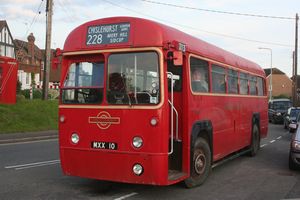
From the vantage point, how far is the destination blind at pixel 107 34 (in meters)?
7.82

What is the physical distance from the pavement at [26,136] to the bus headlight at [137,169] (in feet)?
36.8

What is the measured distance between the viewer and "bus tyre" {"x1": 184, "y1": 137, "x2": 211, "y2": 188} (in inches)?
339

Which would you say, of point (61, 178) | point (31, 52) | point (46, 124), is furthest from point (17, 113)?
point (31, 52)

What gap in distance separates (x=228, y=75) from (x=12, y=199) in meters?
5.83

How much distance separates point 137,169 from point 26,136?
526 inches

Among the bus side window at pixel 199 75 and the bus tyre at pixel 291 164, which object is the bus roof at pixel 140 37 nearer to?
the bus side window at pixel 199 75

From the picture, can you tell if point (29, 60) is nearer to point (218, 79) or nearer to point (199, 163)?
point (218, 79)

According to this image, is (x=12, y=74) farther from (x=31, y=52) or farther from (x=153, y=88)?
(x=31, y=52)

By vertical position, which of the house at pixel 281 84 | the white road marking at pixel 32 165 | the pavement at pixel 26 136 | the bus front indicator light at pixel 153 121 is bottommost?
the white road marking at pixel 32 165

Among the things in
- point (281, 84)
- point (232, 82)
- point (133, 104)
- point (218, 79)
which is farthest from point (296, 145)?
point (281, 84)

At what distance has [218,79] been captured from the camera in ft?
33.4

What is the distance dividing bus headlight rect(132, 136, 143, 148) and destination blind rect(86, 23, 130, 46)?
5.48ft

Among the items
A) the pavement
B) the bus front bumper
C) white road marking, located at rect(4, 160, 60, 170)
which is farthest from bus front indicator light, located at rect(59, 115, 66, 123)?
the pavement

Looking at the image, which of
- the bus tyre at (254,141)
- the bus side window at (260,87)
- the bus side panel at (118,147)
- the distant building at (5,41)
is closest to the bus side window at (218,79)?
the bus side panel at (118,147)
